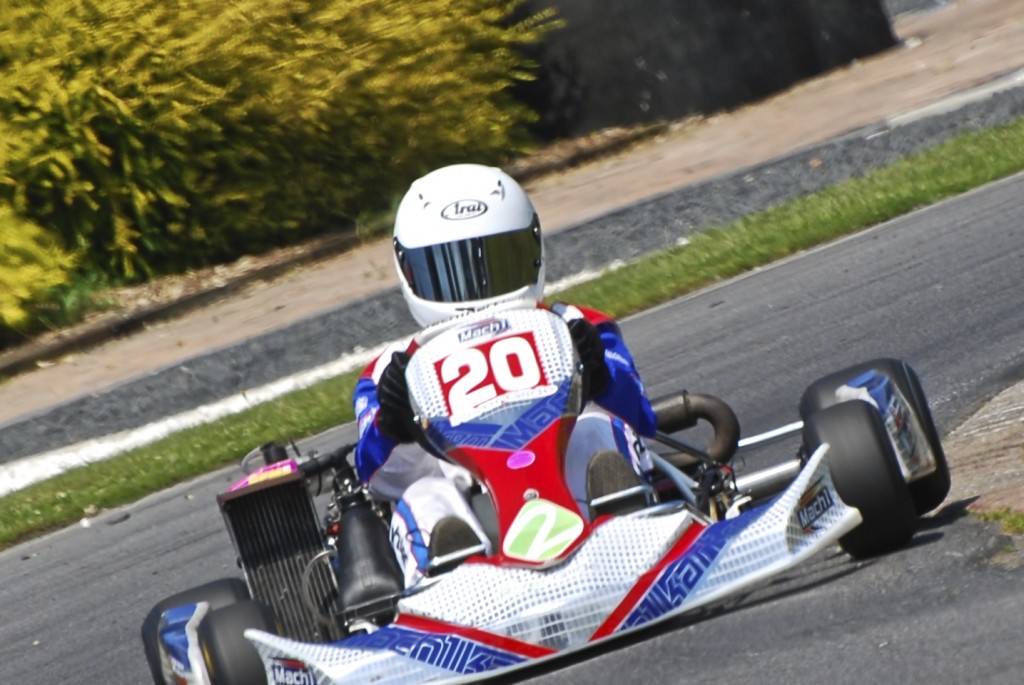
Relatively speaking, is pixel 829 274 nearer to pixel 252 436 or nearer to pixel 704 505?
pixel 252 436

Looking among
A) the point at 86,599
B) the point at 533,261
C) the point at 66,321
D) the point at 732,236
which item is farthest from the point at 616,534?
the point at 66,321

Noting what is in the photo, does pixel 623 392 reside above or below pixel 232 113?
below

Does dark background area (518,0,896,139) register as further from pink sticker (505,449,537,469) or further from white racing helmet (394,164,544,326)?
pink sticker (505,449,537,469)

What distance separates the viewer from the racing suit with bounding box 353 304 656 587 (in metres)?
4.48

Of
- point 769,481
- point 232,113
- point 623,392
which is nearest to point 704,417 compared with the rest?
point 769,481

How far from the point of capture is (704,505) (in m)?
4.73

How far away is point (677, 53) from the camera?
13.7 metres

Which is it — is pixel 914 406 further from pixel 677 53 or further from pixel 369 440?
pixel 677 53

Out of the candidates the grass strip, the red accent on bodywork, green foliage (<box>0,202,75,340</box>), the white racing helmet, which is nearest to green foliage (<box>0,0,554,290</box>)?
green foliage (<box>0,202,75,340</box>)

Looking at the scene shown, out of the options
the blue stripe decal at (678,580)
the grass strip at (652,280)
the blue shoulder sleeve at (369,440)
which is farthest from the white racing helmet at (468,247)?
the grass strip at (652,280)

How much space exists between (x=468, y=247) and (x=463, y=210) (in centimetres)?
10

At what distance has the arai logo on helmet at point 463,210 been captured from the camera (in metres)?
4.97

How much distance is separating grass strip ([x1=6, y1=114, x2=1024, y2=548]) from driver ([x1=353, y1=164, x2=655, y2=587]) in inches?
123

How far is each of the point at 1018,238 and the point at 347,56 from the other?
6.26m
